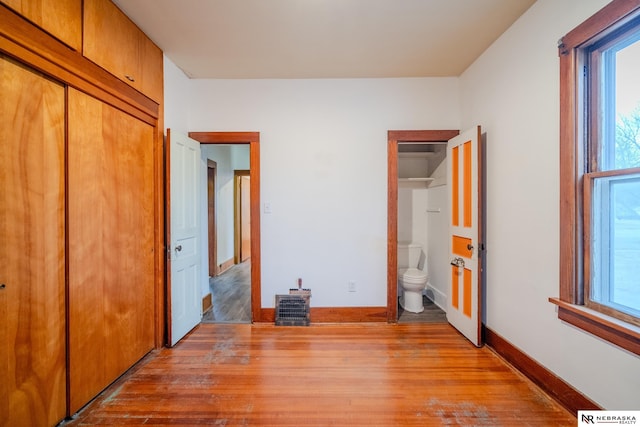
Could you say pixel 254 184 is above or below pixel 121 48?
below

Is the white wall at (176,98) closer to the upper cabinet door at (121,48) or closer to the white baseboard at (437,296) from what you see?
the upper cabinet door at (121,48)

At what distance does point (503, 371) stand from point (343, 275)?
1526mm

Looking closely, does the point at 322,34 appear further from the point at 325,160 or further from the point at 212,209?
the point at 212,209

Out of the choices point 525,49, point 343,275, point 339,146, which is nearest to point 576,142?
point 525,49

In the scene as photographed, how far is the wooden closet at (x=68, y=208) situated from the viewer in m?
1.27

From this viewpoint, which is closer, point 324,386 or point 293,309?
point 324,386

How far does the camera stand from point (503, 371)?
79.3 inches

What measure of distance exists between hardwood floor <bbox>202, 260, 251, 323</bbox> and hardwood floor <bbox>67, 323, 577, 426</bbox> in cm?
46

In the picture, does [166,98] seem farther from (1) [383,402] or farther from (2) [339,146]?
(1) [383,402]

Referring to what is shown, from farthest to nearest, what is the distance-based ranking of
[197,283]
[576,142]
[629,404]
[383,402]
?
[197,283] < [383,402] < [576,142] < [629,404]

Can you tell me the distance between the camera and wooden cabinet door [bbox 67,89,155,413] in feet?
5.21

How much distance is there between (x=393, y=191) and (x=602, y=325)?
5.93 ft

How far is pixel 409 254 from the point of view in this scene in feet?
11.7

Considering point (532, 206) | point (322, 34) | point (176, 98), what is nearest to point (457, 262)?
point (532, 206)
